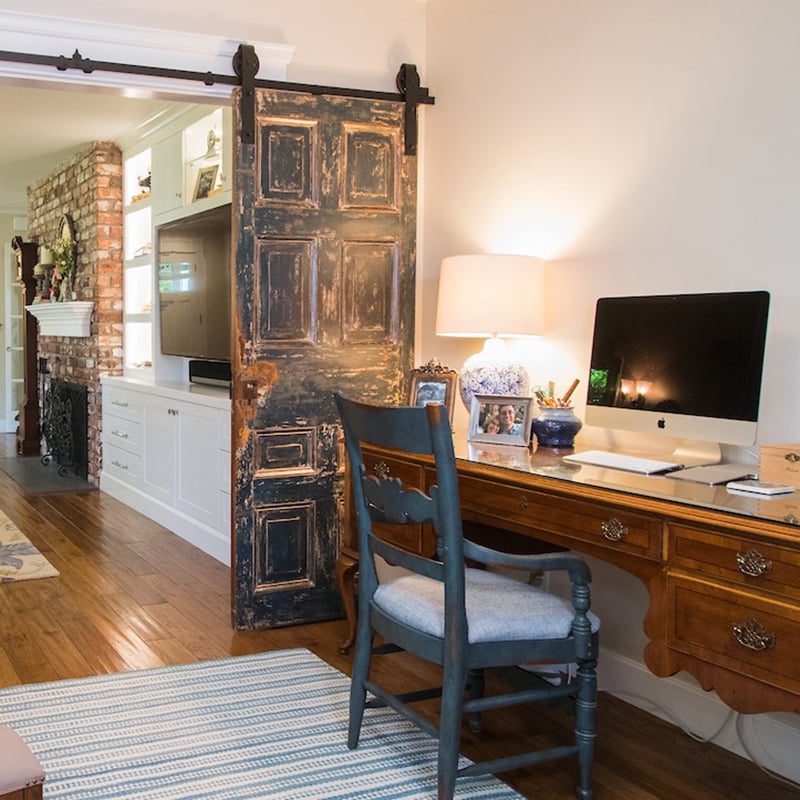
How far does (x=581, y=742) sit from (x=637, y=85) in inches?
75.3

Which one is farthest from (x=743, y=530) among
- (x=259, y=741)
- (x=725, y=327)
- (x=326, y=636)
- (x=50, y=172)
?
(x=50, y=172)

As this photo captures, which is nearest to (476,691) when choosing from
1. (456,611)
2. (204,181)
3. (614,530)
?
(456,611)

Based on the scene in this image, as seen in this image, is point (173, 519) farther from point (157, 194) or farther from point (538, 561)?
point (538, 561)

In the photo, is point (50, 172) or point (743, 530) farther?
point (50, 172)

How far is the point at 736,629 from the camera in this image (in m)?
1.97

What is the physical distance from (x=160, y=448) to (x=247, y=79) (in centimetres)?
273

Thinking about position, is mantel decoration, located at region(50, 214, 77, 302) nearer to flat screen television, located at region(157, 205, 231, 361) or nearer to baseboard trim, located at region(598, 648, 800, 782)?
flat screen television, located at region(157, 205, 231, 361)

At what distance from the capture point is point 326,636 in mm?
3668

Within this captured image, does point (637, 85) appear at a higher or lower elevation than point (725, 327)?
higher

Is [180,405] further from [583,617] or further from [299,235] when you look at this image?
[583,617]

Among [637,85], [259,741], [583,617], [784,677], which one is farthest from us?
[637,85]

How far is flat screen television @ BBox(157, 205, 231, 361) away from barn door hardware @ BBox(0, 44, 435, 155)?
1.46m

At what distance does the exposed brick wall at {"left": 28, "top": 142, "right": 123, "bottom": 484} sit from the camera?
6.86 meters

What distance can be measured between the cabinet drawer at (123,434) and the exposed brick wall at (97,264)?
0.79 feet
